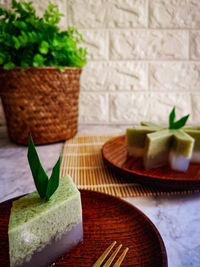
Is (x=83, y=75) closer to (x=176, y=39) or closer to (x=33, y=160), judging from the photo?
(x=176, y=39)

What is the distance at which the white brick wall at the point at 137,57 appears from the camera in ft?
4.24

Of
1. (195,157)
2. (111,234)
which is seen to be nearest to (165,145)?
(195,157)

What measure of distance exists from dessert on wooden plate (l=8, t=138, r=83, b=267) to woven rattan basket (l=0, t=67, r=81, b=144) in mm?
564

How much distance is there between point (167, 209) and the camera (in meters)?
0.56

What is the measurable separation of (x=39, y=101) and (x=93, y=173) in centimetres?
40

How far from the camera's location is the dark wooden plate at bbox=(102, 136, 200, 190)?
1.90 ft

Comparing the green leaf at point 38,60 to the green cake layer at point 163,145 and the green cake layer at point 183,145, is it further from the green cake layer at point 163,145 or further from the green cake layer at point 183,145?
the green cake layer at point 183,145

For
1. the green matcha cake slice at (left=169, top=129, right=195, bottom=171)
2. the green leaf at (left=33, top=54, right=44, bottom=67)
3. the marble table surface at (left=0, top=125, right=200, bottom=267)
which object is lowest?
the marble table surface at (left=0, top=125, right=200, bottom=267)

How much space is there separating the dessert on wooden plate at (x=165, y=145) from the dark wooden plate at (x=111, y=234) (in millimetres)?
260

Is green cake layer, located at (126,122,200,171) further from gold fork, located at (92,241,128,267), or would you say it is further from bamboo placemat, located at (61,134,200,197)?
gold fork, located at (92,241,128,267)

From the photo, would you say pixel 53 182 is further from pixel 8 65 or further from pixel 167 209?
pixel 8 65

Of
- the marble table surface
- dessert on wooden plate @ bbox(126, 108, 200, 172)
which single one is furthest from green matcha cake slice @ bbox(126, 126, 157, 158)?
the marble table surface

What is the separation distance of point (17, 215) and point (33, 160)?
0.09m

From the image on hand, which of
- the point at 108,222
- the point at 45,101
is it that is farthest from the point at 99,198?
the point at 45,101
